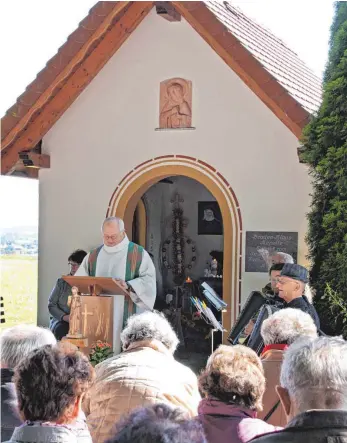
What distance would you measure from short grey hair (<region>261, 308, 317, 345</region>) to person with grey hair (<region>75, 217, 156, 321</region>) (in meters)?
3.38

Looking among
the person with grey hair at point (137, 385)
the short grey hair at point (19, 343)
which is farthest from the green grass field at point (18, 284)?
the short grey hair at point (19, 343)

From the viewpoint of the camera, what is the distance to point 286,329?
471cm

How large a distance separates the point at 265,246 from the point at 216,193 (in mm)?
878

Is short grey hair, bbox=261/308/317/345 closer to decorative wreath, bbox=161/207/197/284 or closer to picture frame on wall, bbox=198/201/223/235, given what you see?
decorative wreath, bbox=161/207/197/284

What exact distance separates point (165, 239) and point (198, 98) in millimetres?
4459

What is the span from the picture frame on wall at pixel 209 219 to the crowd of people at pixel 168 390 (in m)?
8.60

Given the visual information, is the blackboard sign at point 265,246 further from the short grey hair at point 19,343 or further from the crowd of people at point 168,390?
the short grey hair at point 19,343

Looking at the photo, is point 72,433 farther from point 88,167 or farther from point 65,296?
point 88,167

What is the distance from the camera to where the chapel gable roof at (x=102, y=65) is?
8391 mm

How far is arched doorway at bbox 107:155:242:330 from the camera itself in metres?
9.11

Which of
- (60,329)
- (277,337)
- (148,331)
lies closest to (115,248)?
(60,329)

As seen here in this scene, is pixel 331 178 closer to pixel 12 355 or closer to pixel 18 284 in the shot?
pixel 12 355

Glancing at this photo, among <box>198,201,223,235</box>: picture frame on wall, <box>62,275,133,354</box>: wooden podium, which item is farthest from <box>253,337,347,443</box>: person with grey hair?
<box>198,201,223,235</box>: picture frame on wall

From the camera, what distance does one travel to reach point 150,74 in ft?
31.6
